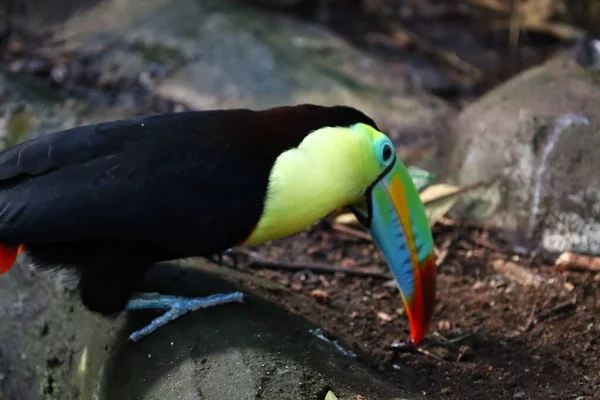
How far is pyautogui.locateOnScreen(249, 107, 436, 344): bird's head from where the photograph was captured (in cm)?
225

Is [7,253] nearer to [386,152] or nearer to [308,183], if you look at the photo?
[308,183]

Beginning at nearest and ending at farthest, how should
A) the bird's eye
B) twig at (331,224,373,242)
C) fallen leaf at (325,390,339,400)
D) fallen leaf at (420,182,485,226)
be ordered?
fallen leaf at (325,390,339,400)
the bird's eye
fallen leaf at (420,182,485,226)
twig at (331,224,373,242)

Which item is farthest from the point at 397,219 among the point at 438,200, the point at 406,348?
the point at 438,200

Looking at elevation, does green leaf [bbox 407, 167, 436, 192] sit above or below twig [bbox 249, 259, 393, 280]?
above

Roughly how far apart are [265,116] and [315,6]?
368 centimetres

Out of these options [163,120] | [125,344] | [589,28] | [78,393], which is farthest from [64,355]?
[589,28]

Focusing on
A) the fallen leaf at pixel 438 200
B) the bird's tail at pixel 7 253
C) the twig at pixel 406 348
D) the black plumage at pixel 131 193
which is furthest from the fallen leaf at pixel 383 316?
the bird's tail at pixel 7 253

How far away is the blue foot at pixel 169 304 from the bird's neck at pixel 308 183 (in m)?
0.20

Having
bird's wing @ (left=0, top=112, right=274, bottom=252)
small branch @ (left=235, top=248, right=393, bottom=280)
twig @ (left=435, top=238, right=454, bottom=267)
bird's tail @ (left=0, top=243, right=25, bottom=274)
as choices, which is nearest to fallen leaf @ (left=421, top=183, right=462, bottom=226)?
twig @ (left=435, top=238, right=454, bottom=267)

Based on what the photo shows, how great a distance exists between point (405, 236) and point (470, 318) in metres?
0.48

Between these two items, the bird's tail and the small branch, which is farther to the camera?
the small branch

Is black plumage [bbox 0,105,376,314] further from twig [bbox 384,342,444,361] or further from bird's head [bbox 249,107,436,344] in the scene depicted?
twig [bbox 384,342,444,361]

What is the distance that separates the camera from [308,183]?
2.25 metres

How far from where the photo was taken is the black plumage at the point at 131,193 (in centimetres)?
211
